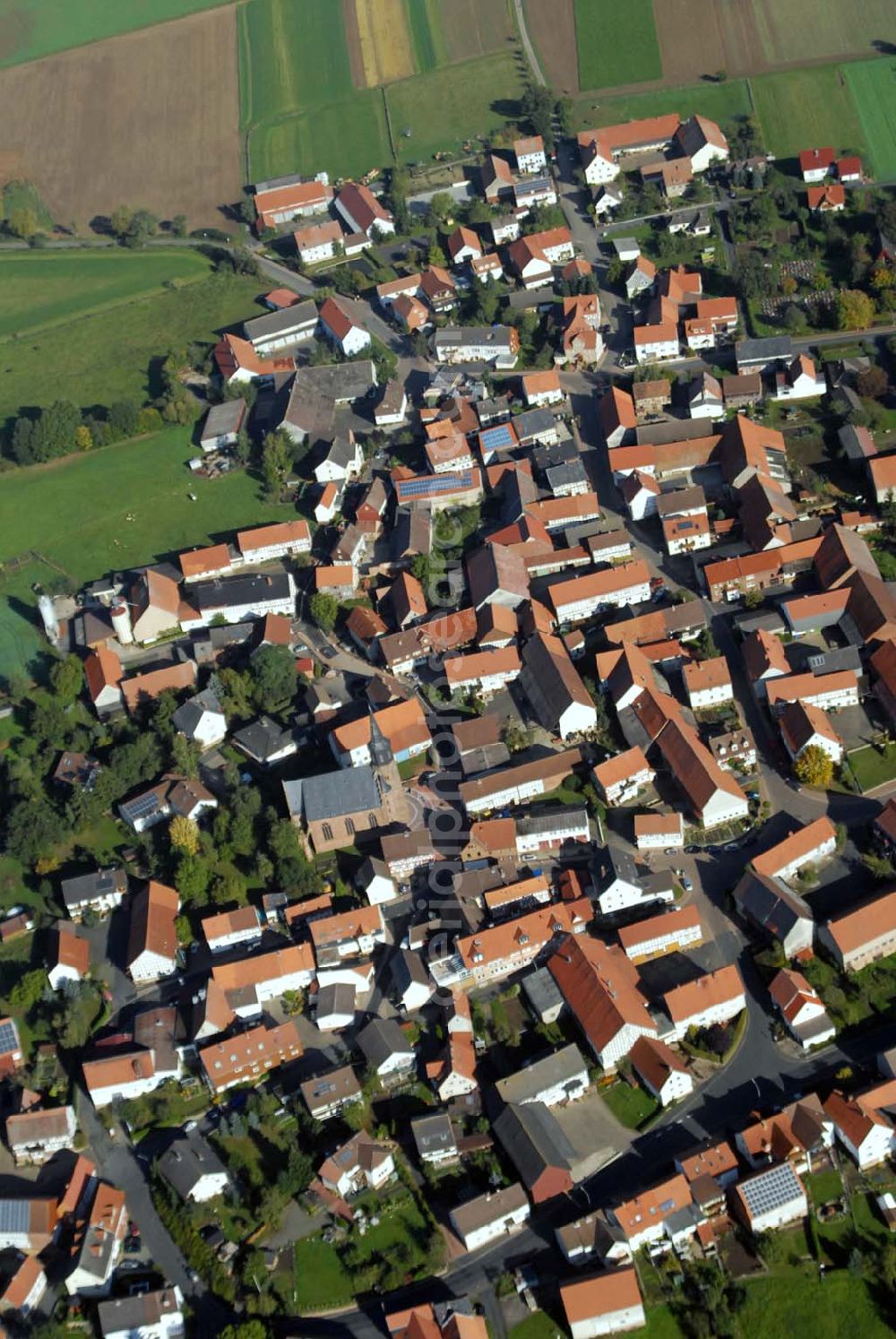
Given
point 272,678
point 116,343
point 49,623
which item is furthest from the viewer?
point 116,343

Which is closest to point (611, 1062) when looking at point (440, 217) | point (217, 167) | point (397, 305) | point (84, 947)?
Answer: point (84, 947)

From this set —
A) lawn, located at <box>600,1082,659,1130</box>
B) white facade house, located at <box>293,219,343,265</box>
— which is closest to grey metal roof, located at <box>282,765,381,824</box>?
lawn, located at <box>600,1082,659,1130</box>

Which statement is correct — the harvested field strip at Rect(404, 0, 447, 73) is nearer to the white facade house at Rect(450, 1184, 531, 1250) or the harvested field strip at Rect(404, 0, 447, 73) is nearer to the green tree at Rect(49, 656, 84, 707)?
the green tree at Rect(49, 656, 84, 707)

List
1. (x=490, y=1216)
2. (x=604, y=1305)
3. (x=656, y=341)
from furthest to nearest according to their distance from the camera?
(x=656, y=341) → (x=490, y=1216) → (x=604, y=1305)

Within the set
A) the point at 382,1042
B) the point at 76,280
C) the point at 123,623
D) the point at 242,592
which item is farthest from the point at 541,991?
the point at 76,280

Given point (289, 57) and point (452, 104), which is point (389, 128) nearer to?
point (452, 104)

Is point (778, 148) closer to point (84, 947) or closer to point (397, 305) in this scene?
point (397, 305)
